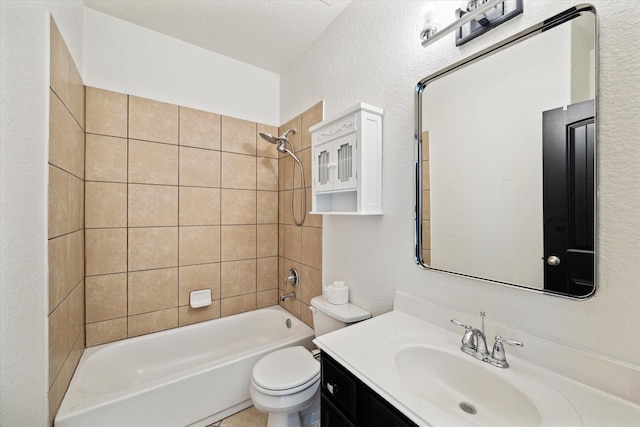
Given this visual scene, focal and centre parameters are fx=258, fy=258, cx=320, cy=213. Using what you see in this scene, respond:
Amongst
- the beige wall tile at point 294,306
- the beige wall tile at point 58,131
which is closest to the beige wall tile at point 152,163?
the beige wall tile at point 58,131

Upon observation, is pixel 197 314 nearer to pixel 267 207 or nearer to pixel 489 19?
pixel 267 207

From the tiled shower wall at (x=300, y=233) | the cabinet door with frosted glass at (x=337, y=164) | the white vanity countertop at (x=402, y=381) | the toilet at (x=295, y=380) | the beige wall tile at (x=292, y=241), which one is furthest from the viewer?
the beige wall tile at (x=292, y=241)

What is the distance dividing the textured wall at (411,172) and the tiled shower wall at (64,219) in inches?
55.4

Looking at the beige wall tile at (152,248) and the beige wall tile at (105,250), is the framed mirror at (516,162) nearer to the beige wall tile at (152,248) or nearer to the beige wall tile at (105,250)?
the beige wall tile at (152,248)

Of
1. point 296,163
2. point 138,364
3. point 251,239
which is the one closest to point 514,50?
point 296,163

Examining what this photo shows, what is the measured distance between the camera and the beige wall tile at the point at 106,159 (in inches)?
67.2

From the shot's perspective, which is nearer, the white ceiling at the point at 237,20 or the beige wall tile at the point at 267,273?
the white ceiling at the point at 237,20

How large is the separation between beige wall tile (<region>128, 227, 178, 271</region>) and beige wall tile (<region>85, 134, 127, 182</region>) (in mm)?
396

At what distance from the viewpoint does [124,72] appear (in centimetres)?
182

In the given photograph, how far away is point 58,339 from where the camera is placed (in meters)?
1.19

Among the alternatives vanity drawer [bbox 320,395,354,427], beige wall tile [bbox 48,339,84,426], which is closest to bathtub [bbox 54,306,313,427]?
beige wall tile [bbox 48,339,84,426]

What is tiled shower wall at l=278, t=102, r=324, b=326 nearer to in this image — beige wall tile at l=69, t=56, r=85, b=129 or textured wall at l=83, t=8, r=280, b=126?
textured wall at l=83, t=8, r=280, b=126

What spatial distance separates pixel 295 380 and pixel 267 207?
4.86 feet

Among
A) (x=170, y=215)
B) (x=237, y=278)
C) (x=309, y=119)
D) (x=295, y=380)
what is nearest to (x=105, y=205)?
(x=170, y=215)
